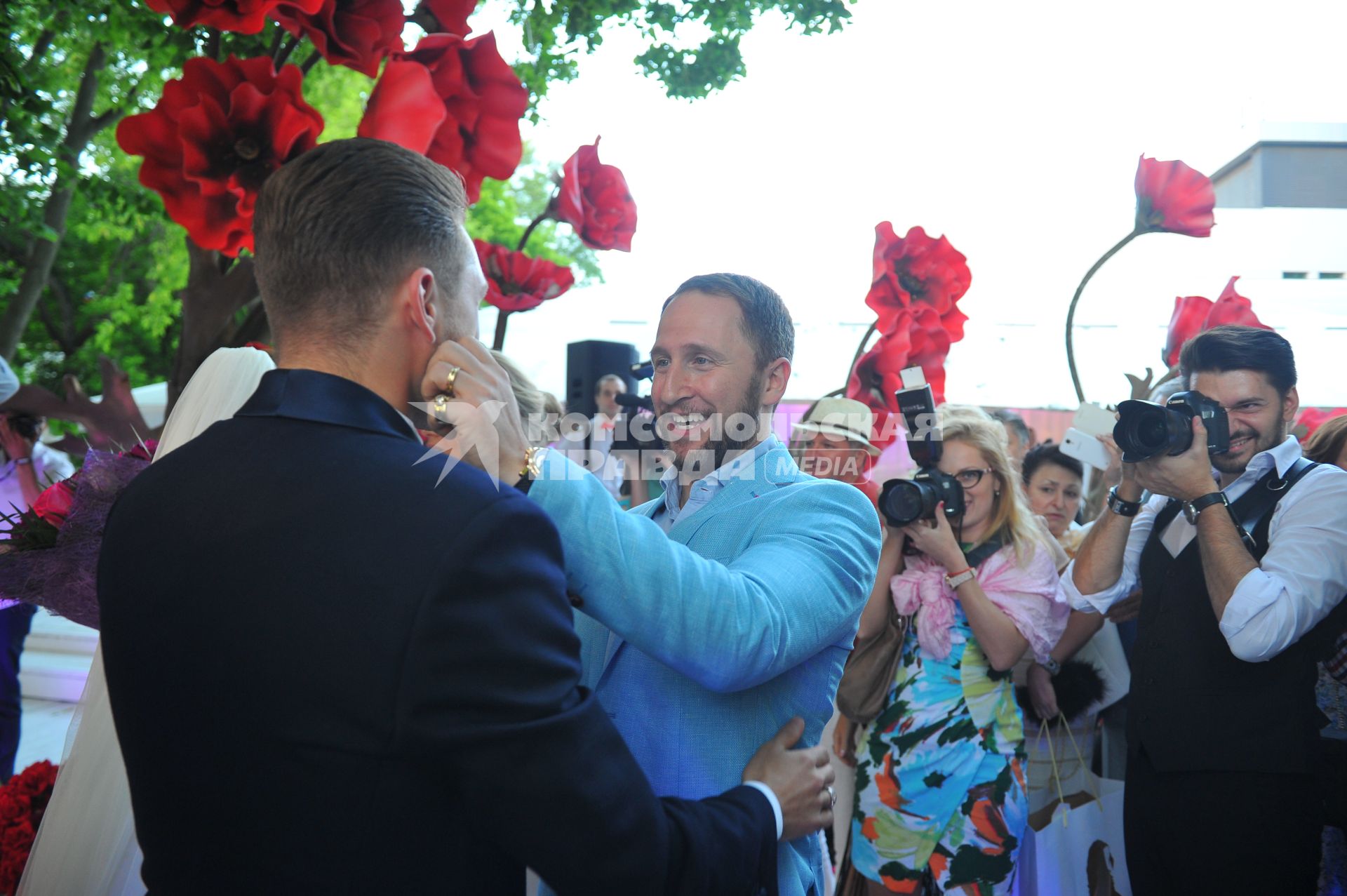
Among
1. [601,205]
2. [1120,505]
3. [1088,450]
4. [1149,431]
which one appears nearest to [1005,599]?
[1120,505]

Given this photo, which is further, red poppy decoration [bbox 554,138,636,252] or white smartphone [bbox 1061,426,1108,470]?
white smartphone [bbox 1061,426,1108,470]

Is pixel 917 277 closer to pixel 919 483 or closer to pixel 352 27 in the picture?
pixel 919 483

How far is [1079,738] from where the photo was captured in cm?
347

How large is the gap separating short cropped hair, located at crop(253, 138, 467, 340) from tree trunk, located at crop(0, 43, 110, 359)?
539 cm

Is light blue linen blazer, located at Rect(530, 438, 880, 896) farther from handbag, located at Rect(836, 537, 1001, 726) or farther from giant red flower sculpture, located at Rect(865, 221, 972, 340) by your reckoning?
handbag, located at Rect(836, 537, 1001, 726)

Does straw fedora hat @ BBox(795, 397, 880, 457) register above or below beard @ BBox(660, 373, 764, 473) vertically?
below

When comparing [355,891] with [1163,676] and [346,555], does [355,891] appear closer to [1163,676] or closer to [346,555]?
[346,555]

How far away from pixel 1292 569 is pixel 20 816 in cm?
307

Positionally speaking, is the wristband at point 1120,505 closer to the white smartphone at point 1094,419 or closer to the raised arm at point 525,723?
the white smartphone at point 1094,419

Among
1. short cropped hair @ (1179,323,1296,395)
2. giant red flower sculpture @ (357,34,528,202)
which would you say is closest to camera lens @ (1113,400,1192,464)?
short cropped hair @ (1179,323,1296,395)

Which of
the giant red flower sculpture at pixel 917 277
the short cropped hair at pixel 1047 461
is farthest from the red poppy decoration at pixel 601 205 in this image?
the short cropped hair at pixel 1047 461

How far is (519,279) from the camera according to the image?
2.83 metres

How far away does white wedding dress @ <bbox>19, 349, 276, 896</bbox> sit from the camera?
174 cm

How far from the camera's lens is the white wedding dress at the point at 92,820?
5.70 ft
